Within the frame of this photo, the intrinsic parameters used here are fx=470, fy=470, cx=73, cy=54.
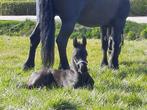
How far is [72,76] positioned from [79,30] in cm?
870

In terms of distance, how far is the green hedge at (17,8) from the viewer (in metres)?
22.1

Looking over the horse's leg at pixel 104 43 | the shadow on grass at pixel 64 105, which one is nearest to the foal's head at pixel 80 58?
the shadow on grass at pixel 64 105

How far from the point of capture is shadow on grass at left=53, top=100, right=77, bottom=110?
5363 millimetres

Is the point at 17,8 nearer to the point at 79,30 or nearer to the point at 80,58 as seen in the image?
the point at 79,30

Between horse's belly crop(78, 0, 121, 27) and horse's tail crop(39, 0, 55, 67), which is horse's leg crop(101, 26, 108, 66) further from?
horse's tail crop(39, 0, 55, 67)

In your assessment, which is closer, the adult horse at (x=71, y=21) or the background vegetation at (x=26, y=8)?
the adult horse at (x=71, y=21)

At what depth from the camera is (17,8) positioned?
22438 millimetres

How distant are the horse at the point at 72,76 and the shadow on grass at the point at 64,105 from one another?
0.81m

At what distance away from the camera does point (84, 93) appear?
19.6 feet

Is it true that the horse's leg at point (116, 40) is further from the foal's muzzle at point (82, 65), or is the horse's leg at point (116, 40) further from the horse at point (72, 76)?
the foal's muzzle at point (82, 65)

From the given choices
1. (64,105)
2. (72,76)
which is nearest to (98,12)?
(72,76)

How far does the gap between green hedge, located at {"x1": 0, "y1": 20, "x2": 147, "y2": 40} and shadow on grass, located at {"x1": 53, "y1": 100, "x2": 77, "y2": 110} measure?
883 cm

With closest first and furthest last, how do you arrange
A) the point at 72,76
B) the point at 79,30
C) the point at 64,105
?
the point at 64,105, the point at 72,76, the point at 79,30

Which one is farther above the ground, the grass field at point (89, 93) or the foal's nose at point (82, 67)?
the foal's nose at point (82, 67)
